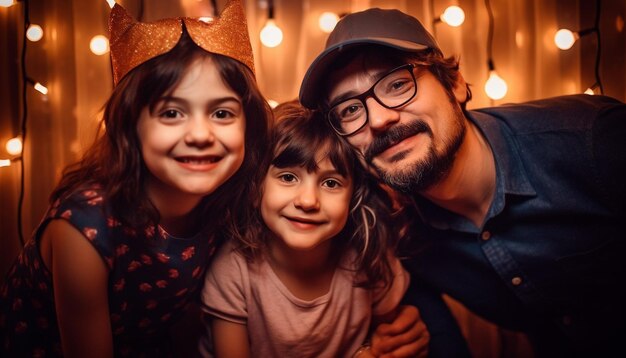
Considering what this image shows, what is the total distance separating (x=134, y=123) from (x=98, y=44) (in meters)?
0.68

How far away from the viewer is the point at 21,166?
1.37 meters

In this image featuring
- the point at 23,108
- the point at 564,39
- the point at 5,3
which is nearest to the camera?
the point at 5,3

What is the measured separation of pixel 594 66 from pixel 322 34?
109cm

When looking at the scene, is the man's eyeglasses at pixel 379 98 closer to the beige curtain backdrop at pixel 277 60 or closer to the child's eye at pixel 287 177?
the child's eye at pixel 287 177

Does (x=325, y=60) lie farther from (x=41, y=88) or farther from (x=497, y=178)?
(x=41, y=88)

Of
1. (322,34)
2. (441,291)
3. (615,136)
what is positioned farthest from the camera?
(322,34)

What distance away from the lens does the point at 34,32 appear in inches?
53.2

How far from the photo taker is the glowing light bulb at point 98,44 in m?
1.35

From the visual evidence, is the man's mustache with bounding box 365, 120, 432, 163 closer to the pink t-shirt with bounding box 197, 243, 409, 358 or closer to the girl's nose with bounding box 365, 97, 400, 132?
the girl's nose with bounding box 365, 97, 400, 132

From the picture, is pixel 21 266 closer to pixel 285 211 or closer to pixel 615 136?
pixel 285 211

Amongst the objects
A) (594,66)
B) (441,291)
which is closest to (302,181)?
(441,291)

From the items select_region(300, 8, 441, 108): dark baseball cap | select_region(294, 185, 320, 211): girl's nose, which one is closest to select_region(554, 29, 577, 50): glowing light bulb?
select_region(300, 8, 441, 108): dark baseball cap

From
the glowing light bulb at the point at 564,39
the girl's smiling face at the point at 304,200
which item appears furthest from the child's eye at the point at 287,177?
the glowing light bulb at the point at 564,39

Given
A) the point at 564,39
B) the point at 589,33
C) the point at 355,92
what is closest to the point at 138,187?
the point at 355,92
